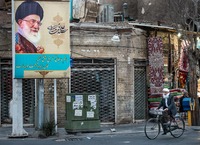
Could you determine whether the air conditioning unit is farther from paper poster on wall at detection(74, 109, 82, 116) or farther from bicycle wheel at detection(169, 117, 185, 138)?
bicycle wheel at detection(169, 117, 185, 138)

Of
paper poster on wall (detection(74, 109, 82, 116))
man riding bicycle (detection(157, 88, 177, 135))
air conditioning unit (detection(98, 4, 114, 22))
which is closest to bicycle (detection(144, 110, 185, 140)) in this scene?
man riding bicycle (detection(157, 88, 177, 135))

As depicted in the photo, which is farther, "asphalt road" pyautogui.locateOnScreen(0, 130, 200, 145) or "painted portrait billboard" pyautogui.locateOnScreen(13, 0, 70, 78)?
"painted portrait billboard" pyautogui.locateOnScreen(13, 0, 70, 78)

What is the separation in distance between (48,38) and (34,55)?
782mm

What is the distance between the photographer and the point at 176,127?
13500 millimetres

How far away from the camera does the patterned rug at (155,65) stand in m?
18.4

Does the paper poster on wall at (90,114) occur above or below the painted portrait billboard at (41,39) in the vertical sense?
below

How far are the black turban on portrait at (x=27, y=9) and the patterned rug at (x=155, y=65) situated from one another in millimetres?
6429

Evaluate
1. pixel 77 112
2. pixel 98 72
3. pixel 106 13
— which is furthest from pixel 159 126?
pixel 106 13

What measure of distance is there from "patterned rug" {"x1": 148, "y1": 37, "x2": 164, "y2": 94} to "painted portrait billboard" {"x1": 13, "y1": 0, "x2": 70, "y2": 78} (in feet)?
18.0

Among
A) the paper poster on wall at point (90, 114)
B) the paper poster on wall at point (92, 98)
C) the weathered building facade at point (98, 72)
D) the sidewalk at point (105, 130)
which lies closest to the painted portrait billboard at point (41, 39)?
the paper poster on wall at point (92, 98)

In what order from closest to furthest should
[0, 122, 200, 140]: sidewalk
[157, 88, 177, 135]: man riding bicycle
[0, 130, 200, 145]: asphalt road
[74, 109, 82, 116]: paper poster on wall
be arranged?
[0, 130, 200, 145]: asphalt road
[157, 88, 177, 135]: man riding bicycle
[0, 122, 200, 140]: sidewalk
[74, 109, 82, 116]: paper poster on wall

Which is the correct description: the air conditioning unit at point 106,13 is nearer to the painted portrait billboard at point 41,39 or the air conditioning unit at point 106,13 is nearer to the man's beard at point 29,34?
the painted portrait billboard at point 41,39

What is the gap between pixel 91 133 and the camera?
14.9 m

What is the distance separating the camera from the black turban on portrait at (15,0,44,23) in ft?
45.8
